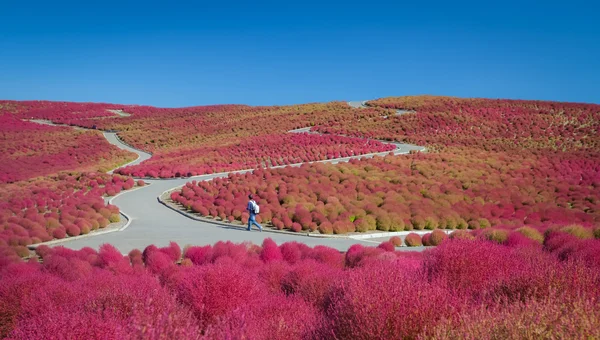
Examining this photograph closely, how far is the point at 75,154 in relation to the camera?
4856 centimetres

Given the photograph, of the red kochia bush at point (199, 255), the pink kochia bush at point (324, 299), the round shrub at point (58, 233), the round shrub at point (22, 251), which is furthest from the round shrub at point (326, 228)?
the round shrub at point (22, 251)

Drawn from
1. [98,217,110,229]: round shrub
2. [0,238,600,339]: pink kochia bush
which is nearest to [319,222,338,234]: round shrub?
[0,238,600,339]: pink kochia bush

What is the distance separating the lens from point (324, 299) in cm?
679

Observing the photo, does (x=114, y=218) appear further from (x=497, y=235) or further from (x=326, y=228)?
(x=497, y=235)

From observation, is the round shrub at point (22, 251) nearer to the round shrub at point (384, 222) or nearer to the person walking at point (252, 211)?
the person walking at point (252, 211)

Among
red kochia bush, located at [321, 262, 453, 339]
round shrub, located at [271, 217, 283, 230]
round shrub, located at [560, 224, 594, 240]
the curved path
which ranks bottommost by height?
the curved path

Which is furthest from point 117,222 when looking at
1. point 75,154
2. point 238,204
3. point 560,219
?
point 75,154

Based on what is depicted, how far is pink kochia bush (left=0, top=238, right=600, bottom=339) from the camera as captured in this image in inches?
158

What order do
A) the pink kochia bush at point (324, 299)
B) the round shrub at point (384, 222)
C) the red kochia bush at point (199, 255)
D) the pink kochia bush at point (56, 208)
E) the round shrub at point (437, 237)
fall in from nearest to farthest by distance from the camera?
the pink kochia bush at point (324, 299) < the red kochia bush at point (199, 255) < the round shrub at point (437, 237) < the pink kochia bush at point (56, 208) < the round shrub at point (384, 222)

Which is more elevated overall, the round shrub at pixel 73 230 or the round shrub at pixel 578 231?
the round shrub at pixel 578 231

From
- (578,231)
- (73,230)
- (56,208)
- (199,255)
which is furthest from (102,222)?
(578,231)

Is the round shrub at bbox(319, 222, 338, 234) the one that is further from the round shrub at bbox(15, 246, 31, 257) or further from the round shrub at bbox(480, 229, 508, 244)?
the round shrub at bbox(15, 246, 31, 257)

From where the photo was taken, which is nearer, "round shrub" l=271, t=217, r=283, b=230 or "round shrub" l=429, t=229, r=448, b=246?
"round shrub" l=429, t=229, r=448, b=246

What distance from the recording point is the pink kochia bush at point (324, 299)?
13.2 feet
